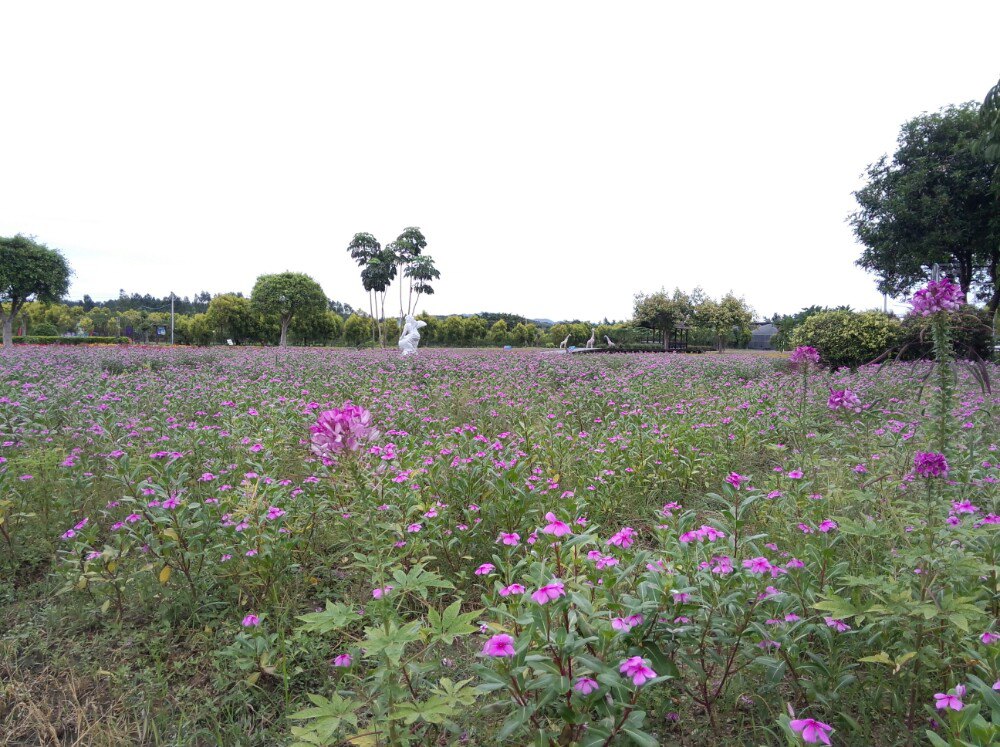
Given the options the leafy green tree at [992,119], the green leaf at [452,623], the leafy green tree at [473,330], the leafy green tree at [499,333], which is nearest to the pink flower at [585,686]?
the green leaf at [452,623]

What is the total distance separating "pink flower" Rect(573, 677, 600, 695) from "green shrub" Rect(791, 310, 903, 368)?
14039 mm

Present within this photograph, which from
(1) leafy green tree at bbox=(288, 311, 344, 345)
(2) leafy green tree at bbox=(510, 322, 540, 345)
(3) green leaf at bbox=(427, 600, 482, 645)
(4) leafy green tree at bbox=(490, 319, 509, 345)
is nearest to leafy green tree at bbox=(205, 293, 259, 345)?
(1) leafy green tree at bbox=(288, 311, 344, 345)

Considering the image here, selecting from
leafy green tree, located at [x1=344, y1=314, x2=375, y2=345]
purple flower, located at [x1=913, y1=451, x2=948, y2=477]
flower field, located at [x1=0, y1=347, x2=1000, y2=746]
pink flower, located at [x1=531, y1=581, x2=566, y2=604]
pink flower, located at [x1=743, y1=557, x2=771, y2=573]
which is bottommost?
flower field, located at [x1=0, y1=347, x2=1000, y2=746]

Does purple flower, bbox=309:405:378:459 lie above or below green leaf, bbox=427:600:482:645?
above

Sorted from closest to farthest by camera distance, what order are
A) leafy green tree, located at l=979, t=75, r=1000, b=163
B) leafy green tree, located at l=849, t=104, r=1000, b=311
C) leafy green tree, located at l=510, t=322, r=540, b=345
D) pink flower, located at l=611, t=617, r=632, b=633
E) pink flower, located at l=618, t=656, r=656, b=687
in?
pink flower, located at l=618, t=656, r=656, b=687, pink flower, located at l=611, t=617, r=632, b=633, leafy green tree, located at l=979, t=75, r=1000, b=163, leafy green tree, located at l=849, t=104, r=1000, b=311, leafy green tree, located at l=510, t=322, r=540, b=345

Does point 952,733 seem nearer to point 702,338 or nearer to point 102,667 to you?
point 102,667

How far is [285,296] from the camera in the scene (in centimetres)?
4472

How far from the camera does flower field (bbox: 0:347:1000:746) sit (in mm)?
1496

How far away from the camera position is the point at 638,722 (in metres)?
1.32

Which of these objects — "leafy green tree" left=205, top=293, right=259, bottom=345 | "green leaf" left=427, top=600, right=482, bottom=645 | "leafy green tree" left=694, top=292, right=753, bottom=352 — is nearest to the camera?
"green leaf" left=427, top=600, right=482, bottom=645

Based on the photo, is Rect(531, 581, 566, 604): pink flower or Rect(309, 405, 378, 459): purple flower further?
Rect(309, 405, 378, 459): purple flower

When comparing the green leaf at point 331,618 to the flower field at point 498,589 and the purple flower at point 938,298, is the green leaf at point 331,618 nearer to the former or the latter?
the flower field at point 498,589

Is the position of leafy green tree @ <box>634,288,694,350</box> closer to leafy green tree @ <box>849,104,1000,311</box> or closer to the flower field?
leafy green tree @ <box>849,104,1000,311</box>

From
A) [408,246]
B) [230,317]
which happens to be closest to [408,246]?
[408,246]
